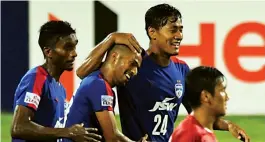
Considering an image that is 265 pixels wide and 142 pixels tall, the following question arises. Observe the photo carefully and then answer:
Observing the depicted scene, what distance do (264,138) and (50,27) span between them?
5065 millimetres

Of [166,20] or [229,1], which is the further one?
[229,1]

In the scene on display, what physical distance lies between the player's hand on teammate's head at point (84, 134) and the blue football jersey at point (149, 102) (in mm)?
727

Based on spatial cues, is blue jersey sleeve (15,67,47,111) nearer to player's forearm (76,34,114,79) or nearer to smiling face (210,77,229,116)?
player's forearm (76,34,114,79)

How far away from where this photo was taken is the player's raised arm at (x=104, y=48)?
554 cm

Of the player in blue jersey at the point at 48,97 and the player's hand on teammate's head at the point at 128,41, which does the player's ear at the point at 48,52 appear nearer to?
the player in blue jersey at the point at 48,97

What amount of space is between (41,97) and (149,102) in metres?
0.82

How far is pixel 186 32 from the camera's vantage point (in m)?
11.2

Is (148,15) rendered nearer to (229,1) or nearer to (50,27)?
(50,27)

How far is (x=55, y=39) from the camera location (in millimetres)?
5820

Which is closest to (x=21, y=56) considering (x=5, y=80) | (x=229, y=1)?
(x=5, y=80)

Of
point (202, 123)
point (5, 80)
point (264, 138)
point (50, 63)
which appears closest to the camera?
point (202, 123)

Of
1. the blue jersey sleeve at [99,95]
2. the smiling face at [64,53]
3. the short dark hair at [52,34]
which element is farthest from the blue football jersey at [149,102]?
the blue jersey sleeve at [99,95]

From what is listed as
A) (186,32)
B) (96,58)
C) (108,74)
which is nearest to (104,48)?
(96,58)

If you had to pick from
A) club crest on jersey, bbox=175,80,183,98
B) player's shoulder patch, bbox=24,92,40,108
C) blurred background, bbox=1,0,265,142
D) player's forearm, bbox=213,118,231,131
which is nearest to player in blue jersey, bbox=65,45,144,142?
player's shoulder patch, bbox=24,92,40,108
